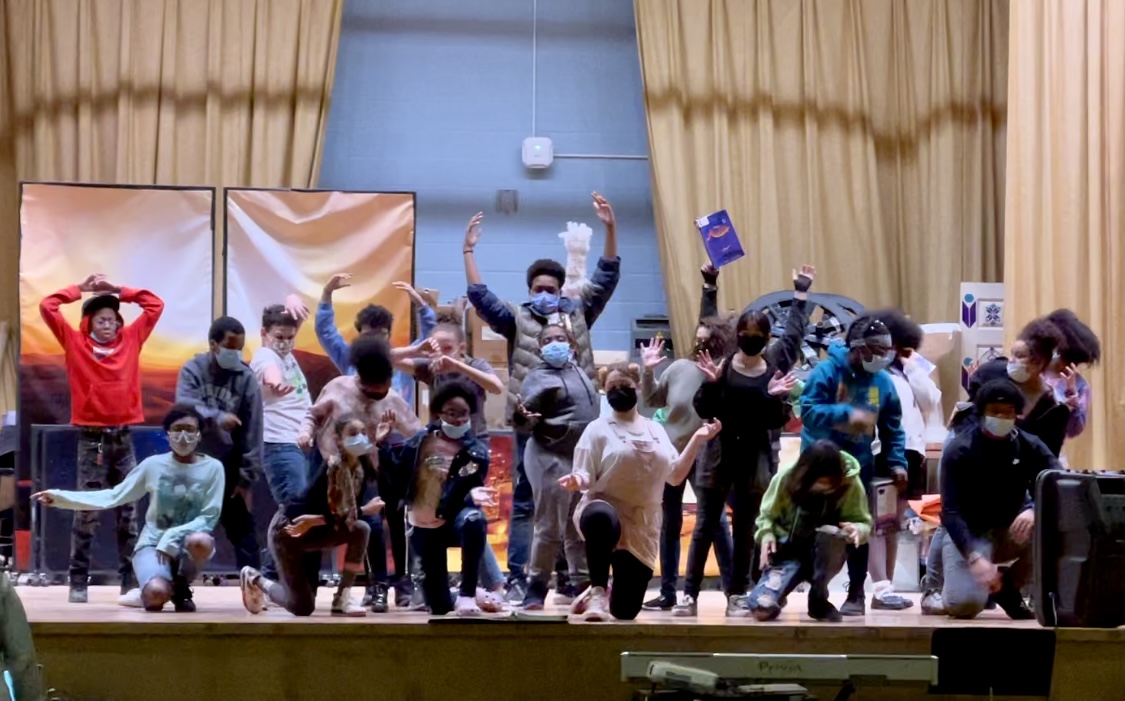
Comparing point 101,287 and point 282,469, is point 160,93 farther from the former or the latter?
point 282,469

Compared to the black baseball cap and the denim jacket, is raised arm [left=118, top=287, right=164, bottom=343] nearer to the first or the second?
the black baseball cap

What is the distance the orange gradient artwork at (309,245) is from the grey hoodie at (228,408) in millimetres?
2028

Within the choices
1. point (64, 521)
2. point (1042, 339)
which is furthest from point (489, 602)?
point (64, 521)

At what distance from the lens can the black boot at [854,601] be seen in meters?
6.22

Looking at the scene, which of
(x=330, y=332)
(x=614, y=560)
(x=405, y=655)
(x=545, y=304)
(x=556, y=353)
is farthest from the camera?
(x=330, y=332)

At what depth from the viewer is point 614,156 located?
11039 mm

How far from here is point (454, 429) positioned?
5926 millimetres

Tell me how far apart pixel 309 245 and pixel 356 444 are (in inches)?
122

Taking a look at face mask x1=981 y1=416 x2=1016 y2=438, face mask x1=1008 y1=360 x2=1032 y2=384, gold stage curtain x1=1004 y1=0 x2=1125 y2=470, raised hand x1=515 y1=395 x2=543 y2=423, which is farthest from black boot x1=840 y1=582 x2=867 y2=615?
gold stage curtain x1=1004 y1=0 x2=1125 y2=470

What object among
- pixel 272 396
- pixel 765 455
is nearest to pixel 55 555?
pixel 272 396

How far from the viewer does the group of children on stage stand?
595 cm

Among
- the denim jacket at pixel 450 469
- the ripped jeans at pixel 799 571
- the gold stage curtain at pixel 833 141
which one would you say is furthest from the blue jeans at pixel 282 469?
the gold stage curtain at pixel 833 141

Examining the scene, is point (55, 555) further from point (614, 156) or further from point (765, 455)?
point (614, 156)

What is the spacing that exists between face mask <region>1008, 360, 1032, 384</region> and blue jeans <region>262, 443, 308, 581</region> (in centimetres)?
303
